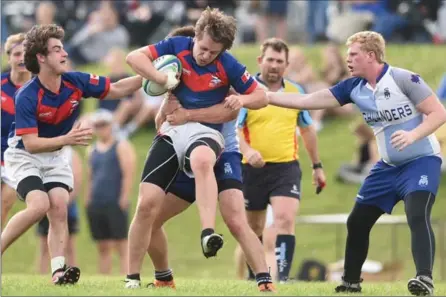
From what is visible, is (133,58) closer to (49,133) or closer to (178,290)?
(49,133)

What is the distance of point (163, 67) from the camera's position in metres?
10.0

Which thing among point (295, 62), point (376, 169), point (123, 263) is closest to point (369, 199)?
point (376, 169)

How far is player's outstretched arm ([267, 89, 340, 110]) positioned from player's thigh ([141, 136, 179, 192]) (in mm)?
928

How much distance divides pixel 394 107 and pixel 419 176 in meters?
0.56

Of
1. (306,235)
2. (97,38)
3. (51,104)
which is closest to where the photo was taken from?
(51,104)

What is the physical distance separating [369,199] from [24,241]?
32.3 feet

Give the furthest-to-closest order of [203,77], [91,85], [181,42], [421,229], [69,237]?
[69,237]
[91,85]
[181,42]
[203,77]
[421,229]

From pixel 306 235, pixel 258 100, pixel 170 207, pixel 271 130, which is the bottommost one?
pixel 170 207

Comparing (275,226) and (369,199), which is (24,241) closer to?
(275,226)

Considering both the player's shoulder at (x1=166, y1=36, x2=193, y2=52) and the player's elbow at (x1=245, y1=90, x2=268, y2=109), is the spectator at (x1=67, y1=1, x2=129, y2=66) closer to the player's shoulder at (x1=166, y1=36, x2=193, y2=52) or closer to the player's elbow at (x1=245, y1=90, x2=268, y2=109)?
the player's shoulder at (x1=166, y1=36, x2=193, y2=52)

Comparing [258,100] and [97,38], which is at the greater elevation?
[97,38]

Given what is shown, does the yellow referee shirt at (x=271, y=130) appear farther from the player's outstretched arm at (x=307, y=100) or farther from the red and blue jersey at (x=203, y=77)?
the red and blue jersey at (x=203, y=77)

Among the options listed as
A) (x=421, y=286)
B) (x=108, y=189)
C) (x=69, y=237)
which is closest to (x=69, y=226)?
(x=69, y=237)

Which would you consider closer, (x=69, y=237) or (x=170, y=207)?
(x=170, y=207)
